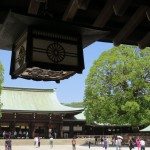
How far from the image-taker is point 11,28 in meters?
4.84

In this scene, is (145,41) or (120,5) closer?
(120,5)

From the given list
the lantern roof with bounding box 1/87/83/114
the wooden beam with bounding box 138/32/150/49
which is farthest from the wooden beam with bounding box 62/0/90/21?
the lantern roof with bounding box 1/87/83/114

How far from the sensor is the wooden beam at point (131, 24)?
4.81m

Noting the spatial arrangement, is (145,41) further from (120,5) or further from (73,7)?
(73,7)

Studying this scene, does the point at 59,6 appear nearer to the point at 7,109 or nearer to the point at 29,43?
the point at 29,43

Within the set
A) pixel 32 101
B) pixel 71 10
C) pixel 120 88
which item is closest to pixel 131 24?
pixel 71 10

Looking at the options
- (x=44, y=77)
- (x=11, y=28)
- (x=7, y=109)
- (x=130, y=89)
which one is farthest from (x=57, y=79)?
(x=7, y=109)

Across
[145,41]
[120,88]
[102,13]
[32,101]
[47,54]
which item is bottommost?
[47,54]

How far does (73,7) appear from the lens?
446 cm

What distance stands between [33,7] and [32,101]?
178 feet

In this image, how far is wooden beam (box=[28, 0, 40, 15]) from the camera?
14.1 feet

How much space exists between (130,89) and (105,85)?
316cm

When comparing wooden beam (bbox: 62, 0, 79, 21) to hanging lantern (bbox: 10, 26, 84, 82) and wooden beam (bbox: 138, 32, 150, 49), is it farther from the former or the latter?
wooden beam (bbox: 138, 32, 150, 49)

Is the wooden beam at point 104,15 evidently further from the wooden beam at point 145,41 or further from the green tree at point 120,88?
the green tree at point 120,88
